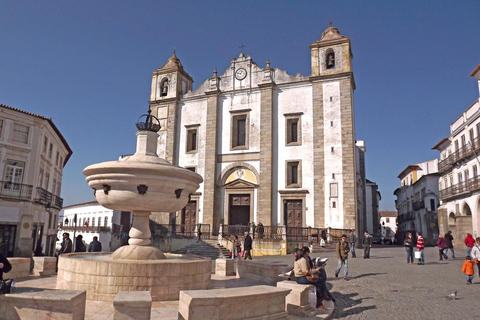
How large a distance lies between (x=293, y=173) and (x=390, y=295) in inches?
707

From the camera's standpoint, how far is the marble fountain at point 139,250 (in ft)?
20.7

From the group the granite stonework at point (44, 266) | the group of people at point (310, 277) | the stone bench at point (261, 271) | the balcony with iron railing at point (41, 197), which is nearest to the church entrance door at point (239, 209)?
the balcony with iron railing at point (41, 197)

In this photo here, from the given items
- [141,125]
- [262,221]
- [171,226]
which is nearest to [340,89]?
[262,221]

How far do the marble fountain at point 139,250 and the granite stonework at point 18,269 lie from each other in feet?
6.32

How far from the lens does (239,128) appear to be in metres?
28.9

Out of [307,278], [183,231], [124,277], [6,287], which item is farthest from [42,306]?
[183,231]

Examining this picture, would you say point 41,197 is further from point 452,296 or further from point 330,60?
point 452,296

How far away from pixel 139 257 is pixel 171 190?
1.48 m

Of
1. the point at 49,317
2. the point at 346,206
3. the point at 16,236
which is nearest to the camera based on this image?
the point at 49,317

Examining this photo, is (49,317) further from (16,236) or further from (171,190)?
(16,236)

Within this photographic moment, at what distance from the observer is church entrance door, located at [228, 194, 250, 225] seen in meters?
27.3

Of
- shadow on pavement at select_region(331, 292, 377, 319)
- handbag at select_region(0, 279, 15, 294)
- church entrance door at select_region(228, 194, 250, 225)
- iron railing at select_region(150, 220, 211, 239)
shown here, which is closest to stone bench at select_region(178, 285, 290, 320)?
shadow on pavement at select_region(331, 292, 377, 319)

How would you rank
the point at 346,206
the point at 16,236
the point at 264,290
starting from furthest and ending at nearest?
the point at 346,206
the point at 16,236
the point at 264,290

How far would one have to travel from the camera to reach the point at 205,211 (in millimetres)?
27453
